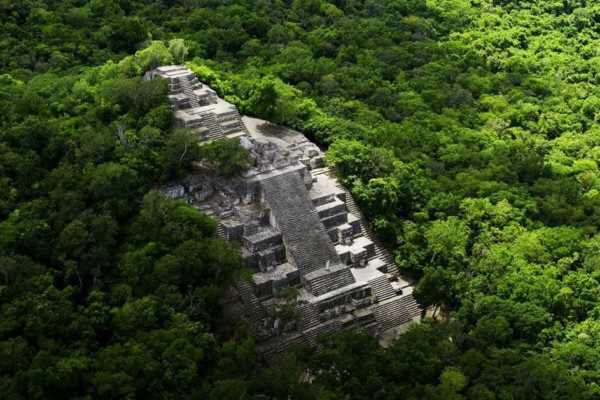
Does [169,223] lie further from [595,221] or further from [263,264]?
[595,221]

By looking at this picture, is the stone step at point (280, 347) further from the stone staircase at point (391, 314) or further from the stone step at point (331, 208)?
the stone step at point (331, 208)

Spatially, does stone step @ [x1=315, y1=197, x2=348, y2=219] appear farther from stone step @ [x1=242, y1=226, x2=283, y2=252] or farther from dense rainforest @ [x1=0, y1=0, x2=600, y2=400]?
stone step @ [x1=242, y1=226, x2=283, y2=252]

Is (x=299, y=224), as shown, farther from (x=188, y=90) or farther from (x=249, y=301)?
(x=188, y=90)

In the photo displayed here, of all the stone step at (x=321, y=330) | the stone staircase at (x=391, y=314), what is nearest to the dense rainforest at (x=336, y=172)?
the stone staircase at (x=391, y=314)

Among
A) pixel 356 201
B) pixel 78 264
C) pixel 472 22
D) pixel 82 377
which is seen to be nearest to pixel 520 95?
pixel 472 22


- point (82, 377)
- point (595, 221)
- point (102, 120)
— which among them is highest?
point (102, 120)

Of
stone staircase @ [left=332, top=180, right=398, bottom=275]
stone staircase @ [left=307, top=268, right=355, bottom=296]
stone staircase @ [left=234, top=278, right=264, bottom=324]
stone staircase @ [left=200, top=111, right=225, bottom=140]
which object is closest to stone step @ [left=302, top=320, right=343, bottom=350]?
stone staircase @ [left=307, top=268, right=355, bottom=296]
